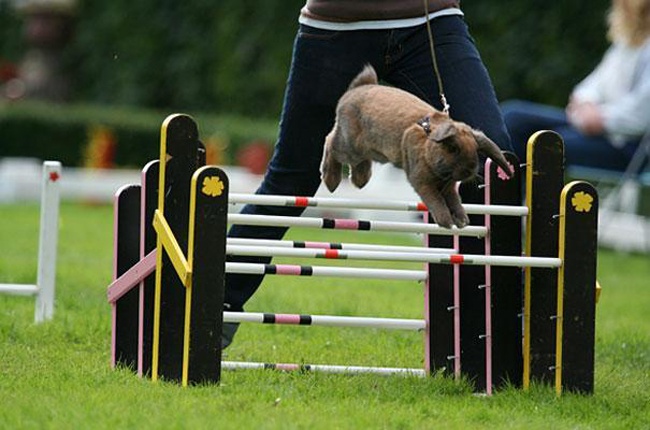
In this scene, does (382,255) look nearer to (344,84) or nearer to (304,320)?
(304,320)

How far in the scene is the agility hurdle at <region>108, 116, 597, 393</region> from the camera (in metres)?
4.71

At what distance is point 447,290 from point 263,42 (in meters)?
13.7

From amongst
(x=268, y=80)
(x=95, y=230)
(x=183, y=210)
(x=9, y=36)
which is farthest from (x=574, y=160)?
(x=9, y=36)

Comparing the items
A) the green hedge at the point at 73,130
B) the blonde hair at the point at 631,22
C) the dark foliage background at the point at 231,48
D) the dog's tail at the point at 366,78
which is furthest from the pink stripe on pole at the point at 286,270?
the green hedge at the point at 73,130

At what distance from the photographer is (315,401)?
4.55 m

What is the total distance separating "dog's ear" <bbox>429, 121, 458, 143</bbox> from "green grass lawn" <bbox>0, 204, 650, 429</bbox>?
890 mm

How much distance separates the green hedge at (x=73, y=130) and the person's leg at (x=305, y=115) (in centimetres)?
1218

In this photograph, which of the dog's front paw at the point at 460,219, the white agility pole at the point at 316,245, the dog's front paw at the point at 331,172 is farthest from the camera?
the dog's front paw at the point at 331,172

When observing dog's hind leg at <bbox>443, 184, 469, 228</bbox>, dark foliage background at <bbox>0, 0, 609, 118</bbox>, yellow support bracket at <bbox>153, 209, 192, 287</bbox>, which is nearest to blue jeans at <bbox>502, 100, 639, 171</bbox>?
dog's hind leg at <bbox>443, 184, 469, 228</bbox>

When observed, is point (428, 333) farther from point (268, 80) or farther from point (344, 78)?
point (268, 80)

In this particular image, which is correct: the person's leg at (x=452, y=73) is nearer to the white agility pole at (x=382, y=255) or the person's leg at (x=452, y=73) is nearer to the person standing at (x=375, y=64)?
the person standing at (x=375, y=64)

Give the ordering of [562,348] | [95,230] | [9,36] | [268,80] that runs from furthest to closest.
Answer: [9,36]
[268,80]
[95,230]
[562,348]

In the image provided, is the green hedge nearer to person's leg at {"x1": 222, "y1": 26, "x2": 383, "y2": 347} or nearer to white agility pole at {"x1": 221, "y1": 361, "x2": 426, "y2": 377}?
person's leg at {"x1": 222, "y1": 26, "x2": 383, "y2": 347}

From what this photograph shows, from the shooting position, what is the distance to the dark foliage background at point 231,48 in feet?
50.3
